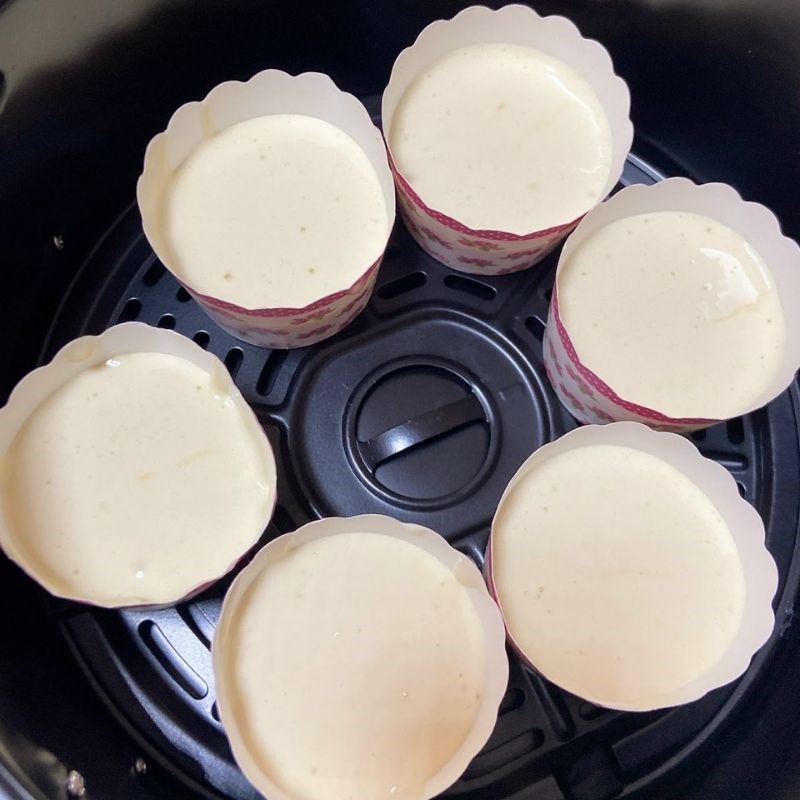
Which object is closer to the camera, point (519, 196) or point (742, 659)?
point (742, 659)

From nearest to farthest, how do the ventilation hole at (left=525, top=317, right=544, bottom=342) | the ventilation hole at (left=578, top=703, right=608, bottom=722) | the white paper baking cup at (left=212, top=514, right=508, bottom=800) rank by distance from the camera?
1. the white paper baking cup at (left=212, top=514, right=508, bottom=800)
2. the ventilation hole at (left=578, top=703, right=608, bottom=722)
3. the ventilation hole at (left=525, top=317, right=544, bottom=342)

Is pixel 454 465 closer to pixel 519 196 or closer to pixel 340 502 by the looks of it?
pixel 340 502

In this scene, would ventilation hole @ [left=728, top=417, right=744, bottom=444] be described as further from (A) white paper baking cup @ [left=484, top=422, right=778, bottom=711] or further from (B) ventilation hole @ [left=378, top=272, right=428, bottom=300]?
(B) ventilation hole @ [left=378, top=272, right=428, bottom=300]

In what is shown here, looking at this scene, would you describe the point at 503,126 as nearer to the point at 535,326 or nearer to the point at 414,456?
the point at 535,326

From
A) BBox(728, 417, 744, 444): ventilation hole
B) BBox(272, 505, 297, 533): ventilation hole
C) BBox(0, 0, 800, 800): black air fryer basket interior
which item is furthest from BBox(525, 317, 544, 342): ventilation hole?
BBox(272, 505, 297, 533): ventilation hole

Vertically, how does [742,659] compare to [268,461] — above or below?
below

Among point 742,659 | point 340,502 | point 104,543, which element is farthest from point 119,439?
point 742,659

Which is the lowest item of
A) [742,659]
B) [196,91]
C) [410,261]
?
[742,659]
